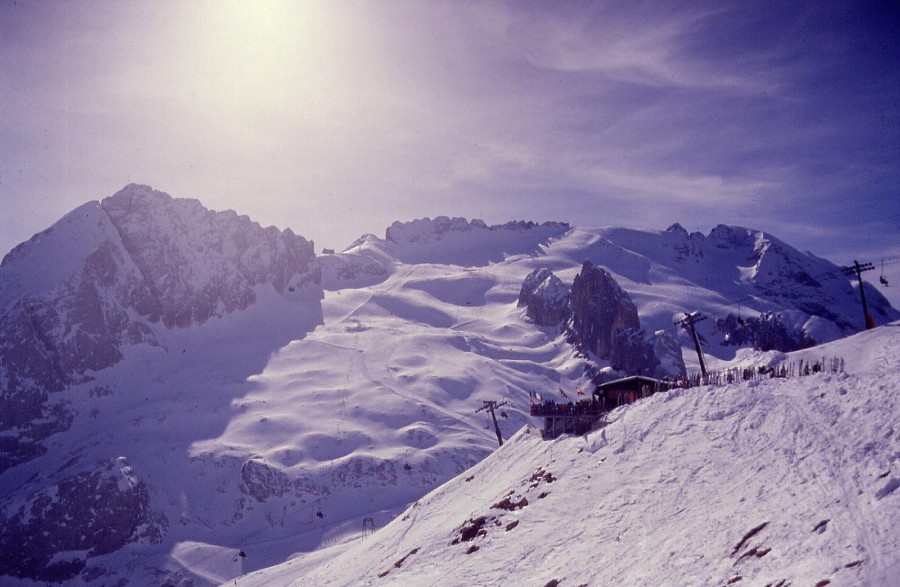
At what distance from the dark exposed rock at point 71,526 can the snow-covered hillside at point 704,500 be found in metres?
91.2

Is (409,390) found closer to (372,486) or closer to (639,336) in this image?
(372,486)

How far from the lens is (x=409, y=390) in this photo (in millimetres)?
151750

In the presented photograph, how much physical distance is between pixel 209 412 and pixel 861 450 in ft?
473

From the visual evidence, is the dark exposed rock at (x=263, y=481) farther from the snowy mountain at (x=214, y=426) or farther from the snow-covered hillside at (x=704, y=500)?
the snow-covered hillside at (x=704, y=500)

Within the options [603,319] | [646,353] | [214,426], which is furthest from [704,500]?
[603,319]

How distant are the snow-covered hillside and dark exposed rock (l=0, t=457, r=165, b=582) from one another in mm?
91194

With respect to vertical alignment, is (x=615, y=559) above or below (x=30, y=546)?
above

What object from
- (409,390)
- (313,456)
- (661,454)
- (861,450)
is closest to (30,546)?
(313,456)

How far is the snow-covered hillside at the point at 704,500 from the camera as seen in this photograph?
21750 mm

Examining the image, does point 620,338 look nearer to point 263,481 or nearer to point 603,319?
point 603,319

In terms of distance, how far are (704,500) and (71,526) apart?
12638 centimetres

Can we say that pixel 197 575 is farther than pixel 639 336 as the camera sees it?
No

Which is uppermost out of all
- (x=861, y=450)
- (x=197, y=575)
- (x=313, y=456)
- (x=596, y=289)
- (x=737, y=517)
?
(x=596, y=289)

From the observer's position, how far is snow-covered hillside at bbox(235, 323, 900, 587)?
21.8 meters
